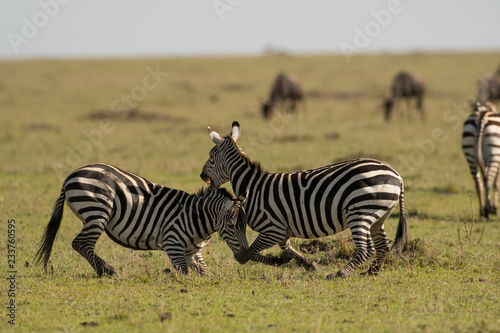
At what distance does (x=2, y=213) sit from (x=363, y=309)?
7.85 m

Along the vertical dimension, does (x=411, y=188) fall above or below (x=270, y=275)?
above

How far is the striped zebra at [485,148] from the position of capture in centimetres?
1120

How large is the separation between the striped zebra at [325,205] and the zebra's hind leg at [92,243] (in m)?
1.77

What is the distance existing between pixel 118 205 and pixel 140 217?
1.01ft

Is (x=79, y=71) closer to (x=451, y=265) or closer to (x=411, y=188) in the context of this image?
(x=411, y=188)

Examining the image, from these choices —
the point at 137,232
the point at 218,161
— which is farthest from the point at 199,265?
the point at 218,161

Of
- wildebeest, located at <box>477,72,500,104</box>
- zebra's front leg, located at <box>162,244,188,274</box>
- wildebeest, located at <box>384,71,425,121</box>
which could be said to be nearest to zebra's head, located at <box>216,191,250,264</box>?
zebra's front leg, located at <box>162,244,188,274</box>

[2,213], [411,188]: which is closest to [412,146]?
[411,188]

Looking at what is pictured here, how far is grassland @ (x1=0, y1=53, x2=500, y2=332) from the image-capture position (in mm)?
5906

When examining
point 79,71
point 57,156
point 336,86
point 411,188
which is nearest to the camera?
point 411,188

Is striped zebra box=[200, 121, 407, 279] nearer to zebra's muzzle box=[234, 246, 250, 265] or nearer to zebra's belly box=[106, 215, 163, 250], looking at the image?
zebra's muzzle box=[234, 246, 250, 265]

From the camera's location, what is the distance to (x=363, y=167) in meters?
7.20

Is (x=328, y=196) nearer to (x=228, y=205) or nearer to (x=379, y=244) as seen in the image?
(x=379, y=244)

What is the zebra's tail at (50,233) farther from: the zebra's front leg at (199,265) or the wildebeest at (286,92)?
the wildebeest at (286,92)
